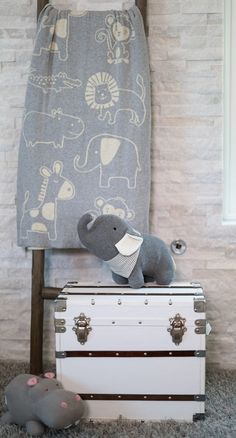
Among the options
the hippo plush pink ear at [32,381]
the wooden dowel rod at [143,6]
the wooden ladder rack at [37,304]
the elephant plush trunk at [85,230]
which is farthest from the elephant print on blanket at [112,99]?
the hippo plush pink ear at [32,381]

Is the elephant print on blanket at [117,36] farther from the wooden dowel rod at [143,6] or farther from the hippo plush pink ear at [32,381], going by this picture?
the hippo plush pink ear at [32,381]

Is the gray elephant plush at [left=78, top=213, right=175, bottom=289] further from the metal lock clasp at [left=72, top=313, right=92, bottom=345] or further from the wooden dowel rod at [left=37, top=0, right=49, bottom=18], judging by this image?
the wooden dowel rod at [left=37, top=0, right=49, bottom=18]

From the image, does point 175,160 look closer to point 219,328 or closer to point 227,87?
point 227,87

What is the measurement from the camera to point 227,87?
1532 millimetres

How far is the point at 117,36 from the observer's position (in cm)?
147

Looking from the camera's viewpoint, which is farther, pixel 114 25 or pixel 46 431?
pixel 114 25

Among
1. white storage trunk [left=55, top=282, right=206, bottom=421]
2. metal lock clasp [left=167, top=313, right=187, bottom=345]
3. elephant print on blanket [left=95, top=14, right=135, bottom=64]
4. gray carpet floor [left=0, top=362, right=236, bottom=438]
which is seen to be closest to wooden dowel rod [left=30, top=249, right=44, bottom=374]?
gray carpet floor [left=0, top=362, right=236, bottom=438]

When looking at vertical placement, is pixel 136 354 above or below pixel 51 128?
below

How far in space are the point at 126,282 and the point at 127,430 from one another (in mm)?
411

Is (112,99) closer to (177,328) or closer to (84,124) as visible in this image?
(84,124)

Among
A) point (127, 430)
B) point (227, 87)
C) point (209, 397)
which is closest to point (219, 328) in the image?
point (209, 397)

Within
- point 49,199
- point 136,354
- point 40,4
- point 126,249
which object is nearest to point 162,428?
point 136,354

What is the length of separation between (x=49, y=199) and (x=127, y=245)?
0.34 metres

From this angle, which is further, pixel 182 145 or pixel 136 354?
pixel 182 145
